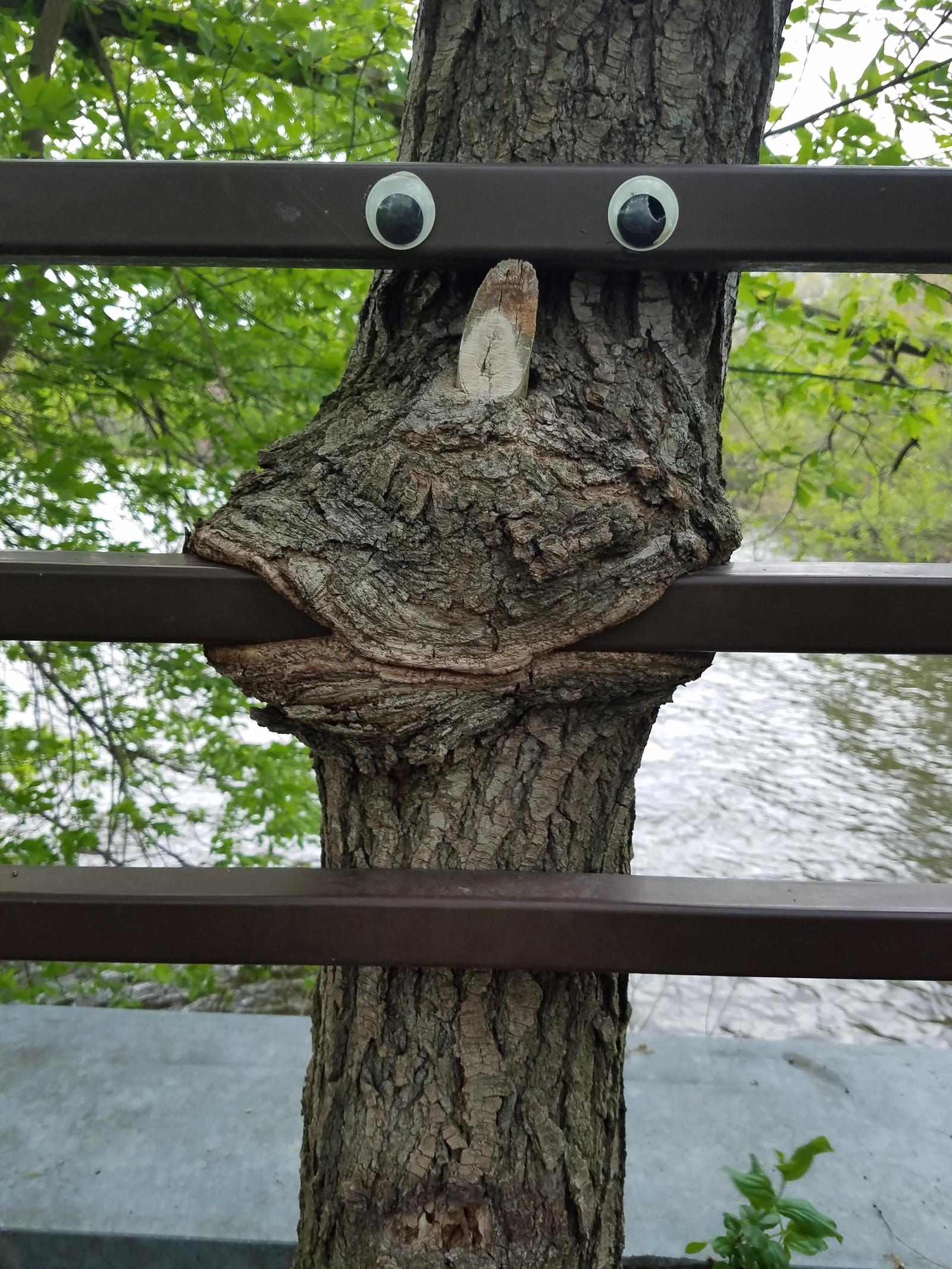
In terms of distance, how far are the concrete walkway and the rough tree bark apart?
22.7 inches

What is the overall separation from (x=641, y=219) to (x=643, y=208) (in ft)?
0.04

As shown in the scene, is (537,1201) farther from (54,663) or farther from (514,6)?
(54,663)

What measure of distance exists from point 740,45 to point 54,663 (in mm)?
2677

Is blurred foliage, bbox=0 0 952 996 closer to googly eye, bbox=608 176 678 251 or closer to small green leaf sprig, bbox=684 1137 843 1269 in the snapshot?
googly eye, bbox=608 176 678 251

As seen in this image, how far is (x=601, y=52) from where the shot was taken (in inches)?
42.9

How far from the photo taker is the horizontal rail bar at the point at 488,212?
3.04ft

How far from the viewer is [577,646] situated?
3.21 ft

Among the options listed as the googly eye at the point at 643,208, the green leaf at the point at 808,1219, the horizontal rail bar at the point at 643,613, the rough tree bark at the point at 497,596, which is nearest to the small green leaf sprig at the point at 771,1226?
the green leaf at the point at 808,1219

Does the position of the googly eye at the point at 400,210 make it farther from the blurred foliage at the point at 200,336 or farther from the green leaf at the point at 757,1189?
the green leaf at the point at 757,1189

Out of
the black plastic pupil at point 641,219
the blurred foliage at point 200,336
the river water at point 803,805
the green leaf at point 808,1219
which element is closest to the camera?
the black plastic pupil at point 641,219

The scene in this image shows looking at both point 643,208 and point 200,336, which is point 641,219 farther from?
point 200,336

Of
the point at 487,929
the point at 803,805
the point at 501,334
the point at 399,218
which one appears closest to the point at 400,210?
the point at 399,218

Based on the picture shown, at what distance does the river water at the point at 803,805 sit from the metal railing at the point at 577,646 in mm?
2163

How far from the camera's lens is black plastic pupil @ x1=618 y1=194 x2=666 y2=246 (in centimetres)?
92
